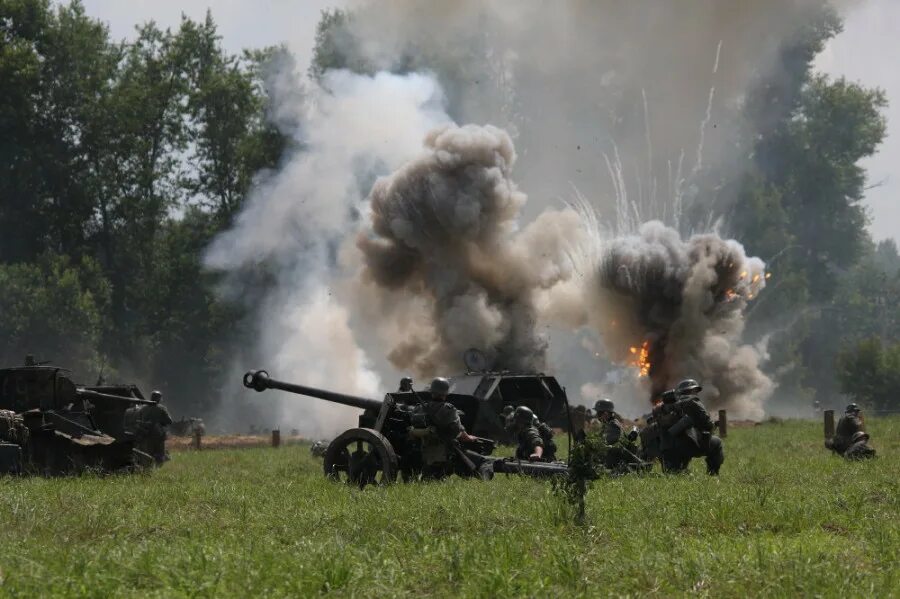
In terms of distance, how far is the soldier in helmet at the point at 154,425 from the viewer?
2270 cm

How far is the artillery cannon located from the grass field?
32cm

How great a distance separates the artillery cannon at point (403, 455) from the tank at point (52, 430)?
4.22 metres

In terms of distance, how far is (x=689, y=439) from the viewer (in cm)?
1728

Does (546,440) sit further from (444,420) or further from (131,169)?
(131,169)

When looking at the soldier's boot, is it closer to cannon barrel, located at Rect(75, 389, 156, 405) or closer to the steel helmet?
the steel helmet

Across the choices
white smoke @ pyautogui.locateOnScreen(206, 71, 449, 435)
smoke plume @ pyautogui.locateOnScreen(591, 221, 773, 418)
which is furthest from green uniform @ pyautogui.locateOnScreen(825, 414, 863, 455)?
white smoke @ pyautogui.locateOnScreen(206, 71, 449, 435)

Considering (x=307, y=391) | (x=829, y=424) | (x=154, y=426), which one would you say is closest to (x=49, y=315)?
(x=154, y=426)

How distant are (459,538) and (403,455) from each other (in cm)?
643

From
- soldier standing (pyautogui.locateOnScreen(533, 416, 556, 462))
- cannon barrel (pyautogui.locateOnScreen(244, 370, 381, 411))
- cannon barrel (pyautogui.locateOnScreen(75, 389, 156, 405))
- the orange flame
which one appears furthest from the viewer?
the orange flame

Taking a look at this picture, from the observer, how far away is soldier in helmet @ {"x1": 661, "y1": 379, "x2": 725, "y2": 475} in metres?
17.2

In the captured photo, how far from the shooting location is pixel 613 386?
222ft

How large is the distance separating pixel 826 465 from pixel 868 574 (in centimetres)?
988

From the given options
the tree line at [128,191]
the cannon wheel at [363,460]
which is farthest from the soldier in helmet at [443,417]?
the tree line at [128,191]

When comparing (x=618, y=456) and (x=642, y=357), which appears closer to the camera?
(x=618, y=456)
